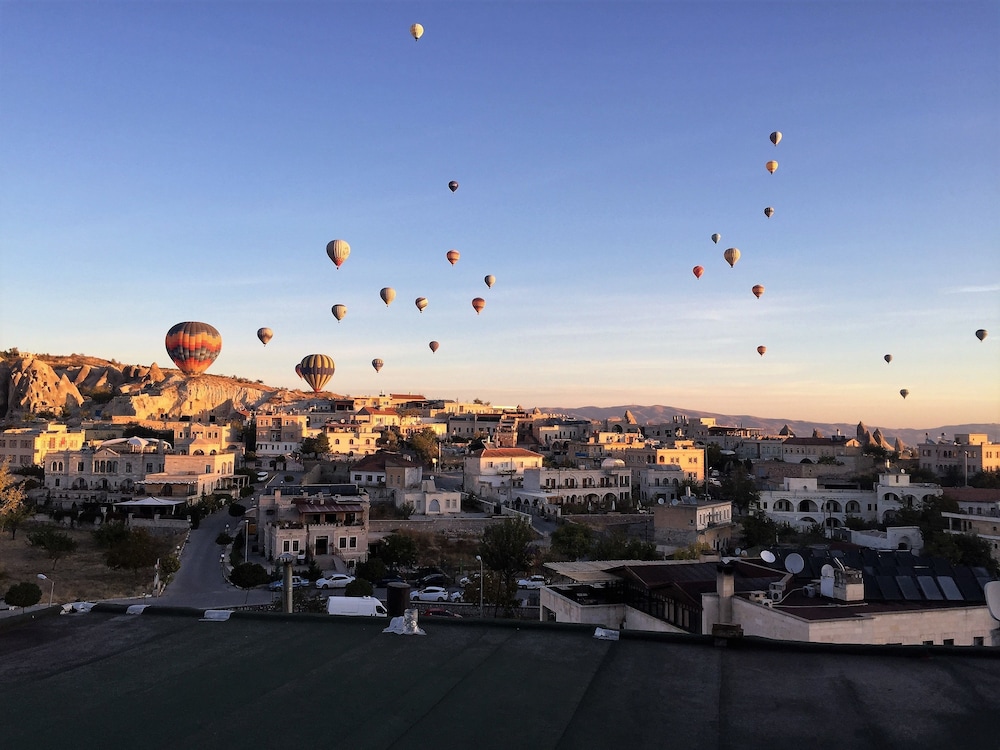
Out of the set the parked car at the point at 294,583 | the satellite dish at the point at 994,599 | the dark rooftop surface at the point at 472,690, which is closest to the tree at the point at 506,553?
the parked car at the point at 294,583

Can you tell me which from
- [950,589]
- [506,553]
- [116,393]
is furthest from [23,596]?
[116,393]

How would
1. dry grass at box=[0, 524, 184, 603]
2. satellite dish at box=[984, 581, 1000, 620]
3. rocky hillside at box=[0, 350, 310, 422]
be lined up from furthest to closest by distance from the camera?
1. rocky hillside at box=[0, 350, 310, 422]
2. dry grass at box=[0, 524, 184, 603]
3. satellite dish at box=[984, 581, 1000, 620]

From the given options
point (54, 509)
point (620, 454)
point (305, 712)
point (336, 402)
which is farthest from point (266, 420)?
point (305, 712)

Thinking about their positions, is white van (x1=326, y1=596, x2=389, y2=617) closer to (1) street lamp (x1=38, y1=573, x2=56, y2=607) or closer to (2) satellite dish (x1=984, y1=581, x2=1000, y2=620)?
(1) street lamp (x1=38, y1=573, x2=56, y2=607)

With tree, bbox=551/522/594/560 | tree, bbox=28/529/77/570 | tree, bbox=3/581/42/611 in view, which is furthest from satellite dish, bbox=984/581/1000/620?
tree, bbox=28/529/77/570

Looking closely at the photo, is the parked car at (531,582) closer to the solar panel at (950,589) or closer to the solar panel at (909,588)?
the solar panel at (909,588)

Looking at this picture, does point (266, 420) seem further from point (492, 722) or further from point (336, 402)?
point (492, 722)
